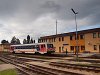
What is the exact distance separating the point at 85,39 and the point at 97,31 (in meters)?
5.22

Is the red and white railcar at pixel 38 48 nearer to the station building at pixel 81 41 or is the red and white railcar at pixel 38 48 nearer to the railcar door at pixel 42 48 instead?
the railcar door at pixel 42 48

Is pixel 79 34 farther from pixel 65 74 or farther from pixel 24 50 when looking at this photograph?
pixel 65 74

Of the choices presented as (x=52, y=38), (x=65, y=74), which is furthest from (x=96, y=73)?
(x=52, y=38)

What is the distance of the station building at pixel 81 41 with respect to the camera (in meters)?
53.2

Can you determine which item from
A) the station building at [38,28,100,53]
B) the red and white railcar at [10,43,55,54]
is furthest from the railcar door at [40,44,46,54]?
the station building at [38,28,100,53]

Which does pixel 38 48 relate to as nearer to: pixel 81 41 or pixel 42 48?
pixel 42 48

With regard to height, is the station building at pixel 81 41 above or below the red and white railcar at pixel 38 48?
above

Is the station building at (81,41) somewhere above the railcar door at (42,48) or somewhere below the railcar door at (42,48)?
above

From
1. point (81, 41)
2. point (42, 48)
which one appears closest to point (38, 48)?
point (42, 48)

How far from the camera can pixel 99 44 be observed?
51750 mm

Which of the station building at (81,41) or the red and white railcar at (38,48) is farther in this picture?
the station building at (81,41)

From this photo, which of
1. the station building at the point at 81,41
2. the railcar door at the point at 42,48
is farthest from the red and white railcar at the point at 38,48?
the station building at the point at 81,41

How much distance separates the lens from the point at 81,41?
58.8m

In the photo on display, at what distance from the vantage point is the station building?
53188 millimetres
